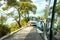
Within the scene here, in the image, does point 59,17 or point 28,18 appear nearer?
point 59,17

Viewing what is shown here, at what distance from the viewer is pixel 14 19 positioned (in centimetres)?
2633

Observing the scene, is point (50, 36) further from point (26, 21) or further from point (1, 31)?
point (26, 21)

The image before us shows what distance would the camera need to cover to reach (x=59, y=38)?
271 inches

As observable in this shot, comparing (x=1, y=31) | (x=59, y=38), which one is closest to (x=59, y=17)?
(x=59, y=38)

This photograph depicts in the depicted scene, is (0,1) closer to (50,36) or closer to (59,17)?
(59,17)

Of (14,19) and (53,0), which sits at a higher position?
(53,0)

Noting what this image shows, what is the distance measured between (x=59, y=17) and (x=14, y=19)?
20.4m

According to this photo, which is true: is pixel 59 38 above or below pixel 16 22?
above

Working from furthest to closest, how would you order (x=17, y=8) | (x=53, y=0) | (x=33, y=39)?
(x=17, y=8) → (x=33, y=39) → (x=53, y=0)

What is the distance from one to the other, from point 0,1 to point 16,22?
1123cm

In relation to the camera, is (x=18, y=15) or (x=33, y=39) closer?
(x=33, y=39)

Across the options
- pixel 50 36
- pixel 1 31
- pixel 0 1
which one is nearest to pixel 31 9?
pixel 0 1

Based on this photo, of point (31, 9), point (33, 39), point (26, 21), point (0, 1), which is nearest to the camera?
point (33, 39)

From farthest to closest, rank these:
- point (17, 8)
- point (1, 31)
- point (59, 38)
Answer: point (17, 8), point (1, 31), point (59, 38)
